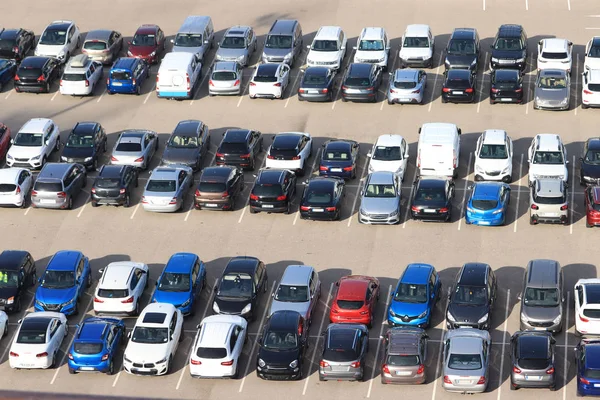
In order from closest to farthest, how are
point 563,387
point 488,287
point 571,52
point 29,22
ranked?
Answer: point 563,387, point 488,287, point 571,52, point 29,22

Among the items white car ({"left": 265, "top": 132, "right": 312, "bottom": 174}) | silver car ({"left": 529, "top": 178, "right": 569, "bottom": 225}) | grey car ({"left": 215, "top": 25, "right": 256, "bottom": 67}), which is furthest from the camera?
grey car ({"left": 215, "top": 25, "right": 256, "bottom": 67})

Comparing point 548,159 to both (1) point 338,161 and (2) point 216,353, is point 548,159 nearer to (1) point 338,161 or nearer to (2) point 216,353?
(1) point 338,161

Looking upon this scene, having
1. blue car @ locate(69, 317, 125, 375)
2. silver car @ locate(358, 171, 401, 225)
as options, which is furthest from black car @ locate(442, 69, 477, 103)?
blue car @ locate(69, 317, 125, 375)

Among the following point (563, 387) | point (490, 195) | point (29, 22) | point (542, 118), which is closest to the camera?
point (563, 387)

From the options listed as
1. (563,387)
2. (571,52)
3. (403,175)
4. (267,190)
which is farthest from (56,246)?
(571,52)

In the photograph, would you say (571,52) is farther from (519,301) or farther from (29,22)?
(29,22)

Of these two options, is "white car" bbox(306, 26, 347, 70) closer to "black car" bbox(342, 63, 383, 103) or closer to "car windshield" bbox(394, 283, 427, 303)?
"black car" bbox(342, 63, 383, 103)
